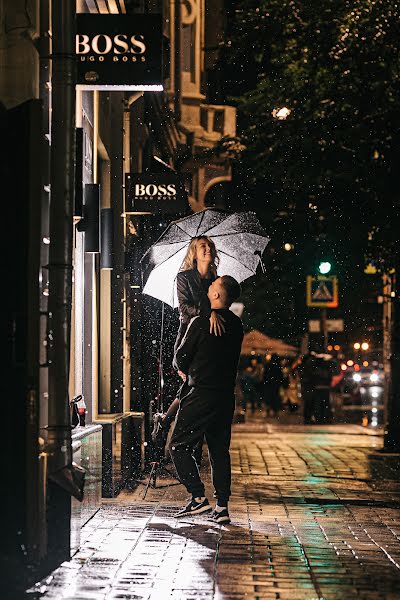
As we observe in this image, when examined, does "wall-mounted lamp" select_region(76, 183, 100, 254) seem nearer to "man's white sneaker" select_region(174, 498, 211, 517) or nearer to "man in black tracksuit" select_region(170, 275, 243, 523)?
"man in black tracksuit" select_region(170, 275, 243, 523)

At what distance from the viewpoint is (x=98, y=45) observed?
9797 mm

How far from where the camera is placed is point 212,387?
10.3 metres

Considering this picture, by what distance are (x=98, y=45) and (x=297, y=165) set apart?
10.0 meters

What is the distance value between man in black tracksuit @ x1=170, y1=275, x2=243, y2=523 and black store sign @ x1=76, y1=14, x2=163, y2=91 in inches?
69.5

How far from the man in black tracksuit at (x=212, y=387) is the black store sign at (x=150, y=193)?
15.8 feet

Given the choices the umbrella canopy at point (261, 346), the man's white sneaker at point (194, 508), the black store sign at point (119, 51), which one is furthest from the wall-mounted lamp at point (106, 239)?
the umbrella canopy at point (261, 346)

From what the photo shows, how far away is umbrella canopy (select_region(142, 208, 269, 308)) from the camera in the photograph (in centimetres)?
1240

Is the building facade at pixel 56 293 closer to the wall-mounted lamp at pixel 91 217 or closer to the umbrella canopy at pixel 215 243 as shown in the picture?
the wall-mounted lamp at pixel 91 217

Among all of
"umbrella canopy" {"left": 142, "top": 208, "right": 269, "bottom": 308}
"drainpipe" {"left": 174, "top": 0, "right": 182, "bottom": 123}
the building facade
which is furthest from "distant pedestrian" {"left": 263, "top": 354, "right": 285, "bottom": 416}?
"umbrella canopy" {"left": 142, "top": 208, "right": 269, "bottom": 308}

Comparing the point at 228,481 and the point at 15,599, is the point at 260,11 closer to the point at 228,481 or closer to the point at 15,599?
the point at 228,481

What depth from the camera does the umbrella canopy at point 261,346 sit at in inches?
1613

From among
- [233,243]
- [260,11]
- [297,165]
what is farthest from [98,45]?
[260,11]

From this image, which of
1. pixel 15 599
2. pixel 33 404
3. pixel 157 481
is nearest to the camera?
pixel 15 599

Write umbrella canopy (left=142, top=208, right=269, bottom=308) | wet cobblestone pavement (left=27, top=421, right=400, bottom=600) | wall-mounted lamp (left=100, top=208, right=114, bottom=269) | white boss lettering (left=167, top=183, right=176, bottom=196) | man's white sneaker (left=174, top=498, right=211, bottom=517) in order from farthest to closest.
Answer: white boss lettering (left=167, top=183, right=176, bottom=196)
wall-mounted lamp (left=100, top=208, right=114, bottom=269)
umbrella canopy (left=142, top=208, right=269, bottom=308)
man's white sneaker (left=174, top=498, right=211, bottom=517)
wet cobblestone pavement (left=27, top=421, right=400, bottom=600)
